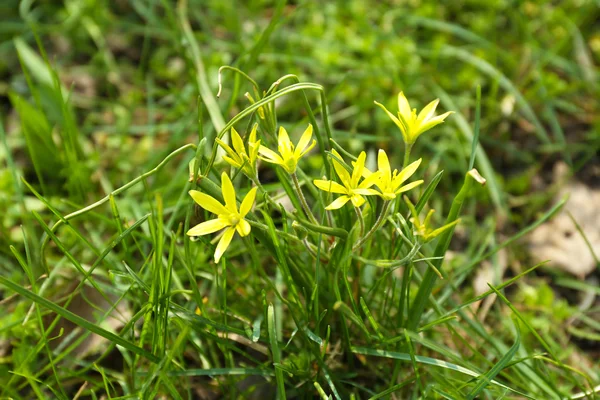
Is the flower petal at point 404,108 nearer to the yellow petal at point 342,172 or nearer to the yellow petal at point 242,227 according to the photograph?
the yellow petal at point 342,172

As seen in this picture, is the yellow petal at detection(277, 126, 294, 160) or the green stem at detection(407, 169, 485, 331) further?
the green stem at detection(407, 169, 485, 331)

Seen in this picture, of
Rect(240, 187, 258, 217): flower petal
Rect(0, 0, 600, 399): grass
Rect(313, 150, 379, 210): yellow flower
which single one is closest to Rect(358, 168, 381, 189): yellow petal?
Rect(313, 150, 379, 210): yellow flower

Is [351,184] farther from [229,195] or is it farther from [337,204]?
[229,195]

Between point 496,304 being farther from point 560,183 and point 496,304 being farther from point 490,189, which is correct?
point 560,183

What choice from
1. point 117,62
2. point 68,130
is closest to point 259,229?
point 68,130

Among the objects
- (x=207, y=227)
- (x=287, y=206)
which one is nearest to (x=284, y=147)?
(x=207, y=227)

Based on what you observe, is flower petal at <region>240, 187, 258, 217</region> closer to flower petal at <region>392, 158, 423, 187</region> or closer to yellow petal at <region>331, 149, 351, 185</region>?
yellow petal at <region>331, 149, 351, 185</region>

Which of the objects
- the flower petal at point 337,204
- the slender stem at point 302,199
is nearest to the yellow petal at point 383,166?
the flower petal at point 337,204
